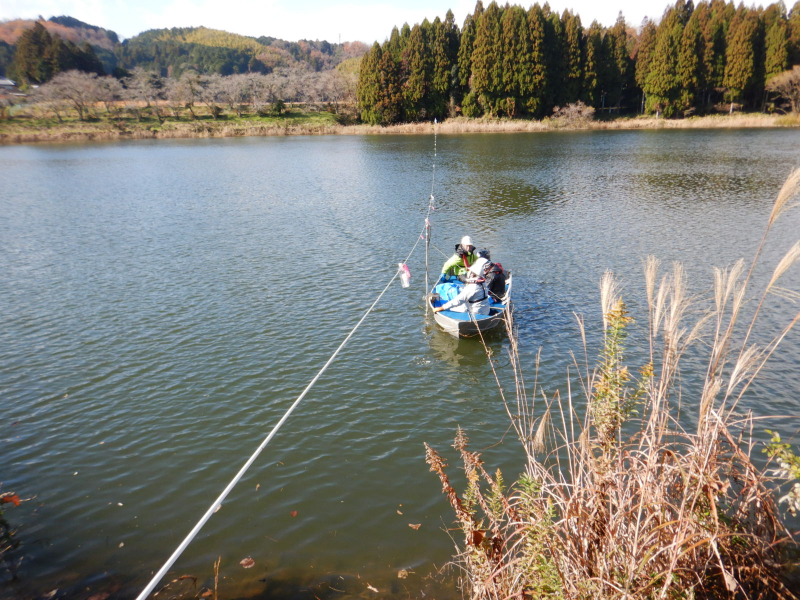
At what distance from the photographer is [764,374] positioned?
9648mm

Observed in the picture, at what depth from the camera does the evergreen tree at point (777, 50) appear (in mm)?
61594

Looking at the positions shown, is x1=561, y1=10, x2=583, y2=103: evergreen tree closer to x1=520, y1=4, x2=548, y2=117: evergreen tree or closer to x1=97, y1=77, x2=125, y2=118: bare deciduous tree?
x1=520, y1=4, x2=548, y2=117: evergreen tree

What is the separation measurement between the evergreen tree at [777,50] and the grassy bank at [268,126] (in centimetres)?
863

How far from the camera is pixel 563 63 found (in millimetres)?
69188

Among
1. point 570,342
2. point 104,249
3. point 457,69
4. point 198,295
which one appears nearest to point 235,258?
point 198,295

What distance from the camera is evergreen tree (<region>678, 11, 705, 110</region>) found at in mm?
63750

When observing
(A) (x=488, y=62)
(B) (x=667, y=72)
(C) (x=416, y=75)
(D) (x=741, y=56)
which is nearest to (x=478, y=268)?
(A) (x=488, y=62)

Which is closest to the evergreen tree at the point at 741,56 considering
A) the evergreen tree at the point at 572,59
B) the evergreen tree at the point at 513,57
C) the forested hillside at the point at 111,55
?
the evergreen tree at the point at 572,59

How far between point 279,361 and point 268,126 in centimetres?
6876

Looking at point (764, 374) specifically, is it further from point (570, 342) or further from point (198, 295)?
point (198, 295)

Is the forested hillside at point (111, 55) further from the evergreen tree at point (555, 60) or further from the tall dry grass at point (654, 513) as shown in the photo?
the tall dry grass at point (654, 513)

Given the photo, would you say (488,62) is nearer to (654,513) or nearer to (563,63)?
(563,63)

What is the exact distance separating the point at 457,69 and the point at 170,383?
71.2m

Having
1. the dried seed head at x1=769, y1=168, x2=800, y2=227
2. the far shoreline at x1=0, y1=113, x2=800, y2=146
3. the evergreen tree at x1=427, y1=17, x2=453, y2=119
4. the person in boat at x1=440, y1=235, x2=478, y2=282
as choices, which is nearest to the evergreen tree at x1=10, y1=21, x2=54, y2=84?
the far shoreline at x1=0, y1=113, x2=800, y2=146
